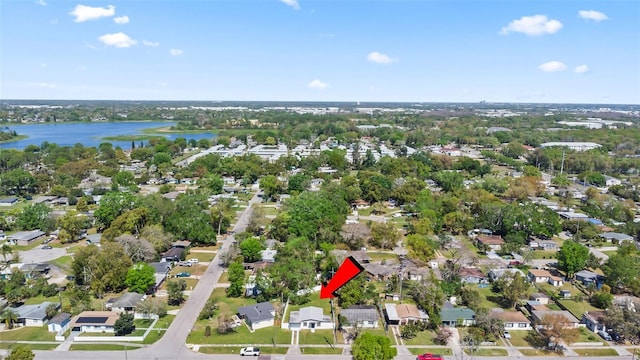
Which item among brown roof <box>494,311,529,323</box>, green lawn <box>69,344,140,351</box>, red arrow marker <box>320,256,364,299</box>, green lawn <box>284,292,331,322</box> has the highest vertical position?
red arrow marker <box>320,256,364,299</box>

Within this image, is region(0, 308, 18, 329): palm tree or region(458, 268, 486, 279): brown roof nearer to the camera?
region(0, 308, 18, 329): palm tree

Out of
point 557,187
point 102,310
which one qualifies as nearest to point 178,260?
point 102,310

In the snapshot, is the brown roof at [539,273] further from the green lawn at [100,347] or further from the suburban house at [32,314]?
the suburban house at [32,314]

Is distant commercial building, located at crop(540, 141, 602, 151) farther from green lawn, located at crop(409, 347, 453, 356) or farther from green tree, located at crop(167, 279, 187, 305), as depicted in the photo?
green tree, located at crop(167, 279, 187, 305)

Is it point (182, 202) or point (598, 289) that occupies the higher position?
point (182, 202)

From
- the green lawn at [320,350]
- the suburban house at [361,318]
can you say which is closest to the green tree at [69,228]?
the green lawn at [320,350]

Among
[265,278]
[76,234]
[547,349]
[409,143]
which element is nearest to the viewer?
[547,349]

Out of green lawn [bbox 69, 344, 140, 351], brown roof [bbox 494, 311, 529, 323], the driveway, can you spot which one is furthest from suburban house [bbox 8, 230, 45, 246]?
brown roof [bbox 494, 311, 529, 323]

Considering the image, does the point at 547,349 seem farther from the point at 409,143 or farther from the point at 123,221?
the point at 409,143
